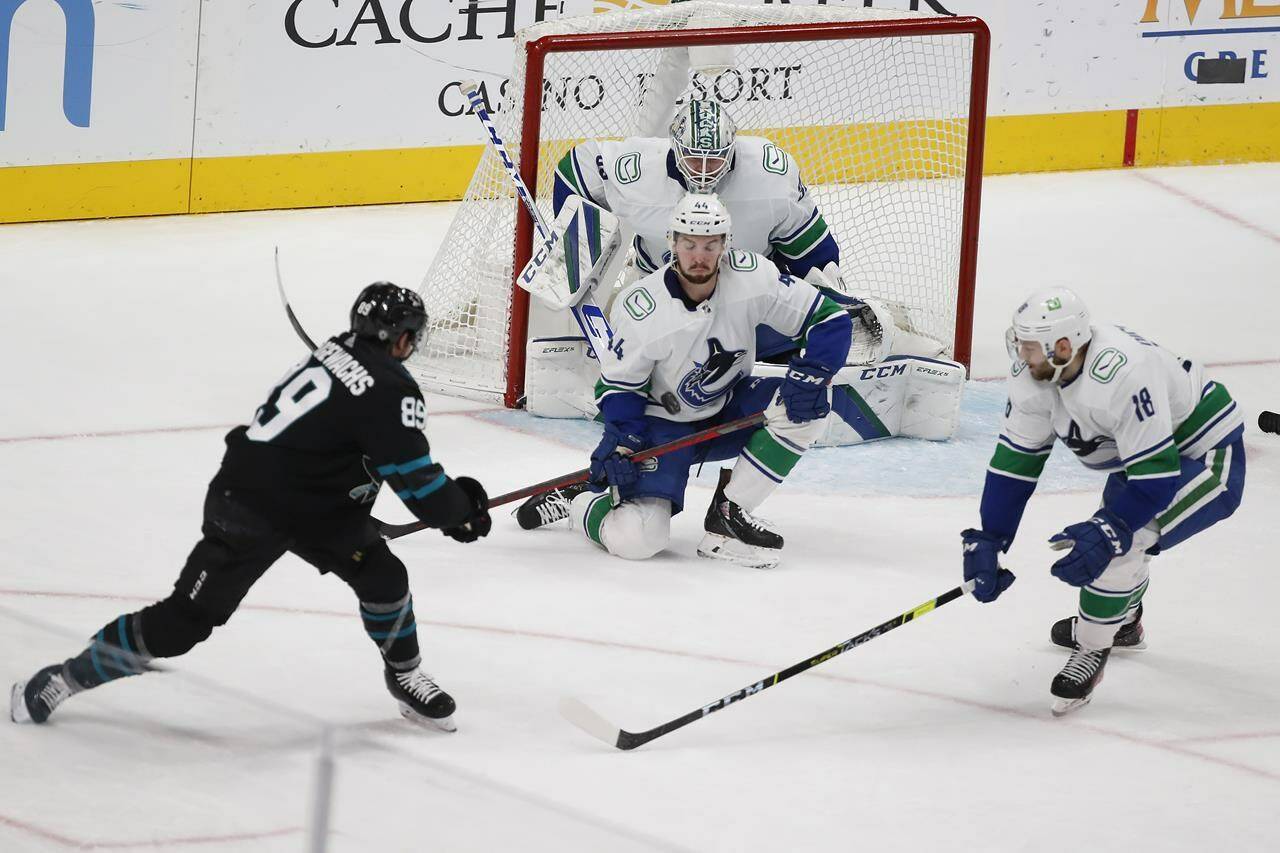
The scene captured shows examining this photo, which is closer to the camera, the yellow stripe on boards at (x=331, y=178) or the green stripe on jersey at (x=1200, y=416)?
the green stripe on jersey at (x=1200, y=416)

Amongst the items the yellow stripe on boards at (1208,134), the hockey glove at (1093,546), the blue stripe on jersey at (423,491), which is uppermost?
the yellow stripe on boards at (1208,134)

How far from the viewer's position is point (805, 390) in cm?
430

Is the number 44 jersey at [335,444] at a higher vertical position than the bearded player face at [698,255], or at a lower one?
lower

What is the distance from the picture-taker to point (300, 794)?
184 centimetres

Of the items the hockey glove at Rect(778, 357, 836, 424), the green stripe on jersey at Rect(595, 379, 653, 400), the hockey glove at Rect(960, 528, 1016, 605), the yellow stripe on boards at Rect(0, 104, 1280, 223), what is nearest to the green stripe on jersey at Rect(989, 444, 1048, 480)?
the hockey glove at Rect(960, 528, 1016, 605)

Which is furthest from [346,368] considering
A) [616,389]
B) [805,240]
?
[805,240]

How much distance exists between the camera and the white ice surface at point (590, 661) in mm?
2012

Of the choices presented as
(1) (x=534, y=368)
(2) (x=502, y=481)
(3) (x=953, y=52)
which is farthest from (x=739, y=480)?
(3) (x=953, y=52)

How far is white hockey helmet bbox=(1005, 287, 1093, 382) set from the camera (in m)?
3.33

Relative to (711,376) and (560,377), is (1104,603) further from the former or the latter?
(560,377)

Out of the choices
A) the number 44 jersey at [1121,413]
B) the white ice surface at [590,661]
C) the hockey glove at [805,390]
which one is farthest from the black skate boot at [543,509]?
the number 44 jersey at [1121,413]

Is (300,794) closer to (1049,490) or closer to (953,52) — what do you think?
(1049,490)

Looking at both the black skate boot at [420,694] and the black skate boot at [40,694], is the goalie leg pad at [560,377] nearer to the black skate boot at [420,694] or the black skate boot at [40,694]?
the black skate boot at [420,694]

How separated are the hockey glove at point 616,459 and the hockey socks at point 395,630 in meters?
1.04
